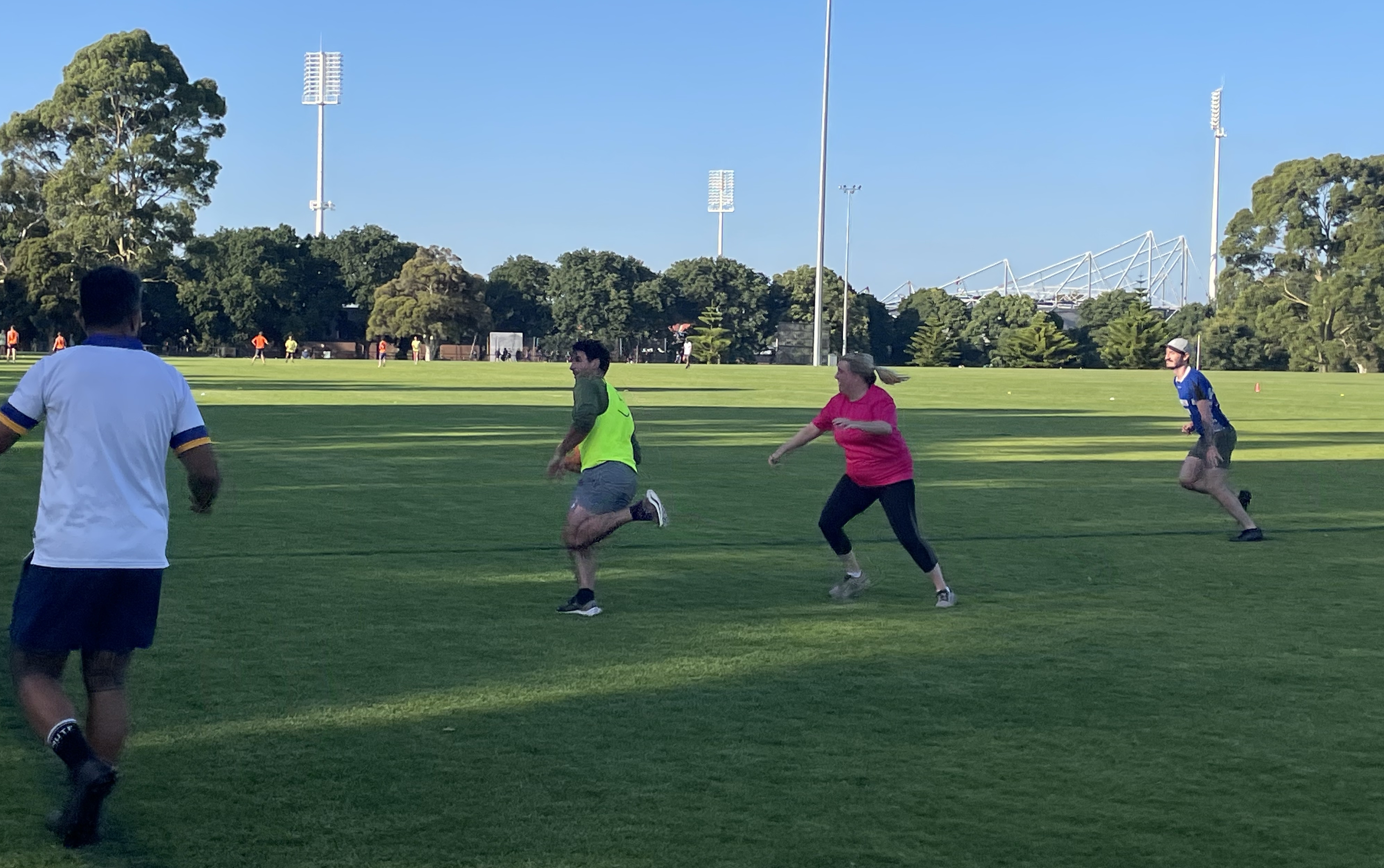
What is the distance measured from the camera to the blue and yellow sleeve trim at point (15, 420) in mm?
4629

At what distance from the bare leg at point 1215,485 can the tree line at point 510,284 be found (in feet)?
212

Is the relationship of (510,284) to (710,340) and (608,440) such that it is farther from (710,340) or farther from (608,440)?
(608,440)

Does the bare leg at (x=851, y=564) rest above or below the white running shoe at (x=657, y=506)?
below

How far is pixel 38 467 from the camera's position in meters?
17.1

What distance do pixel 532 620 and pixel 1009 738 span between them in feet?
10.6

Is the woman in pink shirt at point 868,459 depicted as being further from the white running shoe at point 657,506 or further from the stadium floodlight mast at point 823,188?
the stadium floodlight mast at point 823,188

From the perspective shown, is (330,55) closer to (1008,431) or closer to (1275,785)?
(1008,431)

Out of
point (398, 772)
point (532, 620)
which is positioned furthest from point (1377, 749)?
point (532, 620)

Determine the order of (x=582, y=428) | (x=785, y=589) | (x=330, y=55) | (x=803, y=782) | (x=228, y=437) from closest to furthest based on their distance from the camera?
(x=803, y=782) < (x=582, y=428) < (x=785, y=589) < (x=228, y=437) < (x=330, y=55)

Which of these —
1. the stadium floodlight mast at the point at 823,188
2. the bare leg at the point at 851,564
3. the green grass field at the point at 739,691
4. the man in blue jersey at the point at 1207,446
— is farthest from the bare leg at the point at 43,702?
the stadium floodlight mast at the point at 823,188

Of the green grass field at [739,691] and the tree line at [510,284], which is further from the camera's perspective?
the tree line at [510,284]

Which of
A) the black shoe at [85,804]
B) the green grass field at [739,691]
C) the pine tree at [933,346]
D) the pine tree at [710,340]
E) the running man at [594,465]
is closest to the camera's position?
the black shoe at [85,804]

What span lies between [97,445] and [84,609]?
0.50 m

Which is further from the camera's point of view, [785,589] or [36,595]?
[785,589]
